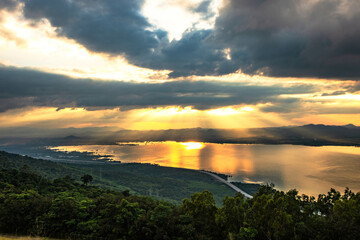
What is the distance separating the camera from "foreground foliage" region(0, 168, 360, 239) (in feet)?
62.6

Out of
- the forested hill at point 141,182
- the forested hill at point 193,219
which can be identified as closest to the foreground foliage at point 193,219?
the forested hill at point 193,219

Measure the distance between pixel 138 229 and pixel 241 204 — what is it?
9.52 meters

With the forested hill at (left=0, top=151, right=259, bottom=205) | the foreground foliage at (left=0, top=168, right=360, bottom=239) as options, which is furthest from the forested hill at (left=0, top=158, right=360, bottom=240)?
the forested hill at (left=0, top=151, right=259, bottom=205)

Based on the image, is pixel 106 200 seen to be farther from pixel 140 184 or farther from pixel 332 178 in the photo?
pixel 332 178

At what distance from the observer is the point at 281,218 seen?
1888 centimetres

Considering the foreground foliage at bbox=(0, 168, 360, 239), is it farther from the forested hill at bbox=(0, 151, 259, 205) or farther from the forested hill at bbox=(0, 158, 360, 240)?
the forested hill at bbox=(0, 151, 259, 205)

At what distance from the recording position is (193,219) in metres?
22.2

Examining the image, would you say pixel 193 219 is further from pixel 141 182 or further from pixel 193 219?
pixel 141 182

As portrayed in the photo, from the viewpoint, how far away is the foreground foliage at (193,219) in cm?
1908

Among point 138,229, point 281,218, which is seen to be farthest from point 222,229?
point 138,229

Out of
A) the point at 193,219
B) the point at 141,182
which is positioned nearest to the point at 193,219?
the point at 193,219

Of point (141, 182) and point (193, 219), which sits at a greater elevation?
point (193, 219)

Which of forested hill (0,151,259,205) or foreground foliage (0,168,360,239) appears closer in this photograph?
foreground foliage (0,168,360,239)

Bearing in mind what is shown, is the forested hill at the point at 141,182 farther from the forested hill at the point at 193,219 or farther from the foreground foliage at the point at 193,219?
the foreground foliage at the point at 193,219
